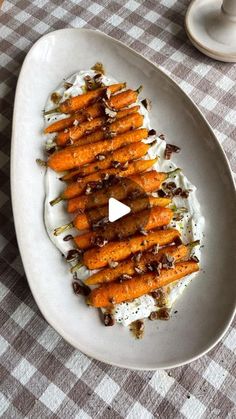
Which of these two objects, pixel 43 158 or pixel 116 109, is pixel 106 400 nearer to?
pixel 43 158

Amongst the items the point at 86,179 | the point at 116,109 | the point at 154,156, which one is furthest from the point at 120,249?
the point at 116,109

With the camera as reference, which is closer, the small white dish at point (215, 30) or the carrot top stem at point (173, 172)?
the carrot top stem at point (173, 172)

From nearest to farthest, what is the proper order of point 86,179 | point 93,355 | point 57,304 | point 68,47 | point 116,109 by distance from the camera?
point 93,355, point 57,304, point 86,179, point 116,109, point 68,47

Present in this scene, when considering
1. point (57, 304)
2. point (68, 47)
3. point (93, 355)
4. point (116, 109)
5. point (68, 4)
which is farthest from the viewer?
point (68, 4)

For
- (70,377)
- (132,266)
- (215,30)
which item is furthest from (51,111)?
(70,377)

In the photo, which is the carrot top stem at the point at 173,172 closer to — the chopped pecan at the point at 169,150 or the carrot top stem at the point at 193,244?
the chopped pecan at the point at 169,150

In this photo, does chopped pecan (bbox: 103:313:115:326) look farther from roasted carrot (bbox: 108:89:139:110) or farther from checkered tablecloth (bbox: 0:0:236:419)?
roasted carrot (bbox: 108:89:139:110)

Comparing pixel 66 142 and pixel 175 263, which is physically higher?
pixel 66 142

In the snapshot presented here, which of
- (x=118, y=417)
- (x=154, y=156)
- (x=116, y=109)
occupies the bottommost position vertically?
(x=118, y=417)

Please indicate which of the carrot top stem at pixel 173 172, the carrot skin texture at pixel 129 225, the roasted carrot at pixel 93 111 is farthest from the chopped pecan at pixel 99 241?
the roasted carrot at pixel 93 111
